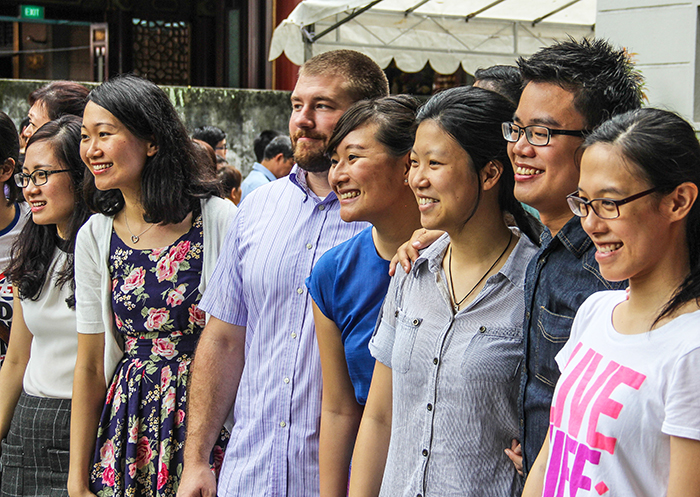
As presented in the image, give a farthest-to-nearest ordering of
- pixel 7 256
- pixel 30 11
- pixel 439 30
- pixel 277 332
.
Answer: pixel 30 11 → pixel 439 30 → pixel 7 256 → pixel 277 332

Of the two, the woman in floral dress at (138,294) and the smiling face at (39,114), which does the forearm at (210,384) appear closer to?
the woman in floral dress at (138,294)

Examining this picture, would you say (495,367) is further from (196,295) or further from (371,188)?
(196,295)

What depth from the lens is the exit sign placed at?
11500 mm

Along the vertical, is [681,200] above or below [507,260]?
above

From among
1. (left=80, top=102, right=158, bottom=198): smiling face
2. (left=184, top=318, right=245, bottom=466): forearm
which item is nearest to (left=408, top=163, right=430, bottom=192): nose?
(left=184, top=318, right=245, bottom=466): forearm

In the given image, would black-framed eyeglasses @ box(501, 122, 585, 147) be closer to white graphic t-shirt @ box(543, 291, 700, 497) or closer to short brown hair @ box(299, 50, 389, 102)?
white graphic t-shirt @ box(543, 291, 700, 497)

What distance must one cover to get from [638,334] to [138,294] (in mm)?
1785

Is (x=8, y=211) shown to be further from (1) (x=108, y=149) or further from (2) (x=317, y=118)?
(2) (x=317, y=118)

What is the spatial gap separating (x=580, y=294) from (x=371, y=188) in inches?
26.4

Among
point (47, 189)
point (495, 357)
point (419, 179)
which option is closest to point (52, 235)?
point (47, 189)

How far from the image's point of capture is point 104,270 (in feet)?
8.89

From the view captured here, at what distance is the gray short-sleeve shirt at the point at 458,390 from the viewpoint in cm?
169

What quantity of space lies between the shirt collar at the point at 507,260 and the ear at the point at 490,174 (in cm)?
16

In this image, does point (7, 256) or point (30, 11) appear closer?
point (7, 256)
